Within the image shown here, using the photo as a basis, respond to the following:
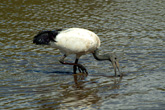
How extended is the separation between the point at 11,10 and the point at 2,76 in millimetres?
10428

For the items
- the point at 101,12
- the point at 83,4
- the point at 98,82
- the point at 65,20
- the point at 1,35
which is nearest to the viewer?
the point at 98,82

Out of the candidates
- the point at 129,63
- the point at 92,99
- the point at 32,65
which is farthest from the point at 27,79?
the point at 129,63

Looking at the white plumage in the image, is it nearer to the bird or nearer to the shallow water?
the bird

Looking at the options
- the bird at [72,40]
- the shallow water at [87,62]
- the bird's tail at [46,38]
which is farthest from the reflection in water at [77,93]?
the bird's tail at [46,38]

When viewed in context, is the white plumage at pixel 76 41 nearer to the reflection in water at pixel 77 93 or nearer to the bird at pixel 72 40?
the bird at pixel 72 40

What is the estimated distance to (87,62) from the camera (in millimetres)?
10859

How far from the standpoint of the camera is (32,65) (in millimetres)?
10523

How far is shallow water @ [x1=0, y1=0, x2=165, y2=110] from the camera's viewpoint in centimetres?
743

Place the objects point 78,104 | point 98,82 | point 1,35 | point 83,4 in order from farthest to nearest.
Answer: point 83,4 < point 1,35 < point 98,82 < point 78,104

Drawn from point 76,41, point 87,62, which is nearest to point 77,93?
point 76,41

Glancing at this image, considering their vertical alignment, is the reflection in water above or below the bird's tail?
below

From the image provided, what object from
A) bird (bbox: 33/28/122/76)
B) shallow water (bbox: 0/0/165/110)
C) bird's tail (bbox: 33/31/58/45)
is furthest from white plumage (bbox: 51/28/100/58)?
shallow water (bbox: 0/0/165/110)

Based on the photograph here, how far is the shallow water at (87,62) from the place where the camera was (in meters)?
7.43

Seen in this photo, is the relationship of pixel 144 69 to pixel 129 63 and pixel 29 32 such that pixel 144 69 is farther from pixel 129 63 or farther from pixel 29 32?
pixel 29 32
